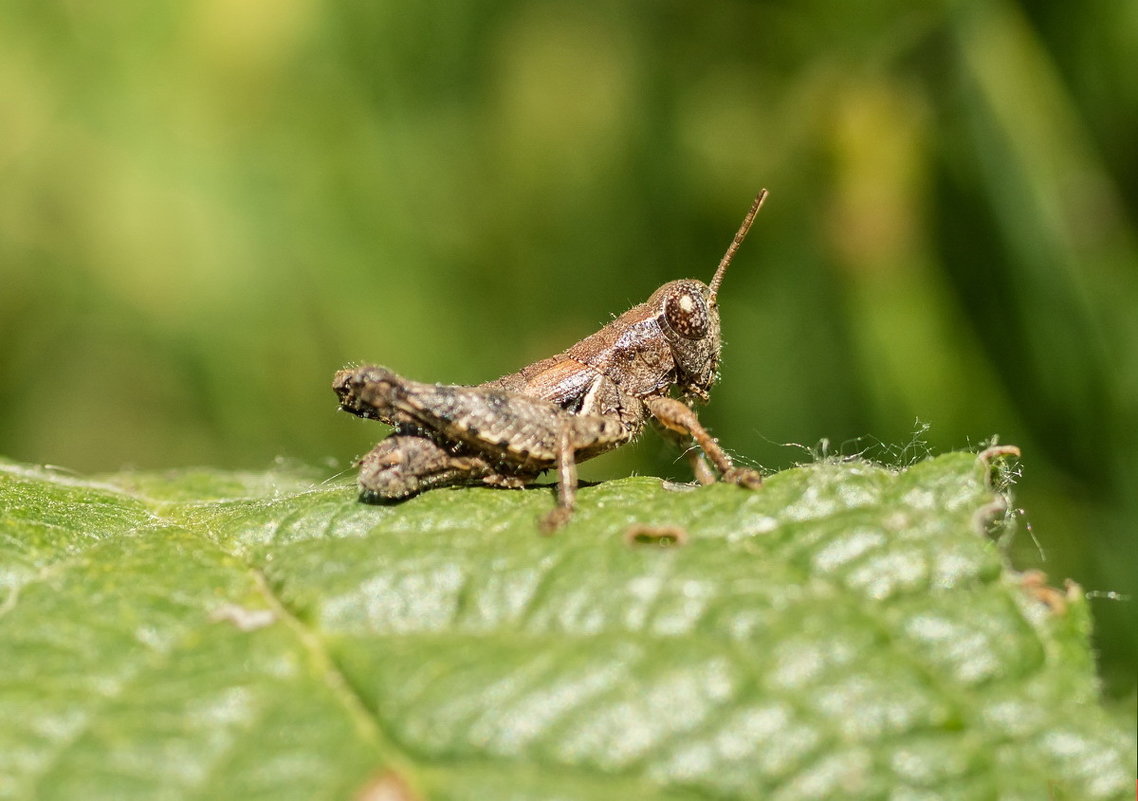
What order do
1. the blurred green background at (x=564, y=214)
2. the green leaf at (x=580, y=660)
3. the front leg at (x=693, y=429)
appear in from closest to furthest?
the green leaf at (x=580, y=660), the front leg at (x=693, y=429), the blurred green background at (x=564, y=214)

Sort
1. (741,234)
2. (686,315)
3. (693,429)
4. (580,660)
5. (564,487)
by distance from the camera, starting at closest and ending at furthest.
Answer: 1. (580,660)
2. (564,487)
3. (693,429)
4. (686,315)
5. (741,234)

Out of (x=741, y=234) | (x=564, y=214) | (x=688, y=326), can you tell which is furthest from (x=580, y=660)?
(x=564, y=214)

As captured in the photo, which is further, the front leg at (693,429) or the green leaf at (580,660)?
the front leg at (693,429)

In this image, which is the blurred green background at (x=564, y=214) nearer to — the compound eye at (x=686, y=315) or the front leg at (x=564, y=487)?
the compound eye at (x=686, y=315)

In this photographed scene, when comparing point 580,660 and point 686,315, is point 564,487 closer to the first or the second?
point 580,660

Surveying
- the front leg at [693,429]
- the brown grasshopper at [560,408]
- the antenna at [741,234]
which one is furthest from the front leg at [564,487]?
the antenna at [741,234]

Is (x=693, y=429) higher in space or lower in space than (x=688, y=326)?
lower

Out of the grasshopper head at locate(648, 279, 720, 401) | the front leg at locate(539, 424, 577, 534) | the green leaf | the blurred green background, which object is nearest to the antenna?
the grasshopper head at locate(648, 279, 720, 401)

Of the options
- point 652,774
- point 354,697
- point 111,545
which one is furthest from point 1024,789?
point 111,545
